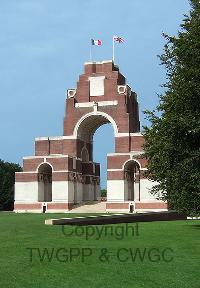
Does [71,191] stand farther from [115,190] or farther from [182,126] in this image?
[182,126]

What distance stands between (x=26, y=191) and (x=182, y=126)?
3683cm

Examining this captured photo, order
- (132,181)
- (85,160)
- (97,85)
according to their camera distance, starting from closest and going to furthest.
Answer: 1. (132,181)
2. (97,85)
3. (85,160)

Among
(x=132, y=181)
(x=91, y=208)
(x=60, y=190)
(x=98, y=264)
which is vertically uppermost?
(x=132, y=181)

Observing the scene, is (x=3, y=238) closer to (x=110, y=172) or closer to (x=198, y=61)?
(x=198, y=61)

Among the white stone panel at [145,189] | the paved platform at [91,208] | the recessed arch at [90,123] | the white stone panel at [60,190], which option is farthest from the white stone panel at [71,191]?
the white stone panel at [145,189]

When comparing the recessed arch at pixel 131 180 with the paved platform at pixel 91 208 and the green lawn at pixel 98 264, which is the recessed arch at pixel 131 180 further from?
the green lawn at pixel 98 264

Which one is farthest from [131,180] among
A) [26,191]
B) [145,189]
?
[26,191]

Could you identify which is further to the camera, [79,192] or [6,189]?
[6,189]

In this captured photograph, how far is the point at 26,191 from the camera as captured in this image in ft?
185

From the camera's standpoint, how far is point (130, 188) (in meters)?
56.5

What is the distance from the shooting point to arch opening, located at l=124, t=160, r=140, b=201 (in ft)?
178

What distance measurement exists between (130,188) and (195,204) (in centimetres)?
3275

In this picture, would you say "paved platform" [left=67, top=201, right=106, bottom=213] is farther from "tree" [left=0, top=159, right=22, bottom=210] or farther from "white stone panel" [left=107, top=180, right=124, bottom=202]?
"tree" [left=0, top=159, right=22, bottom=210]

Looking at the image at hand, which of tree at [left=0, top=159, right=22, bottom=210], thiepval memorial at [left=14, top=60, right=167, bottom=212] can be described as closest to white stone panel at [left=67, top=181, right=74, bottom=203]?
thiepval memorial at [left=14, top=60, right=167, bottom=212]
